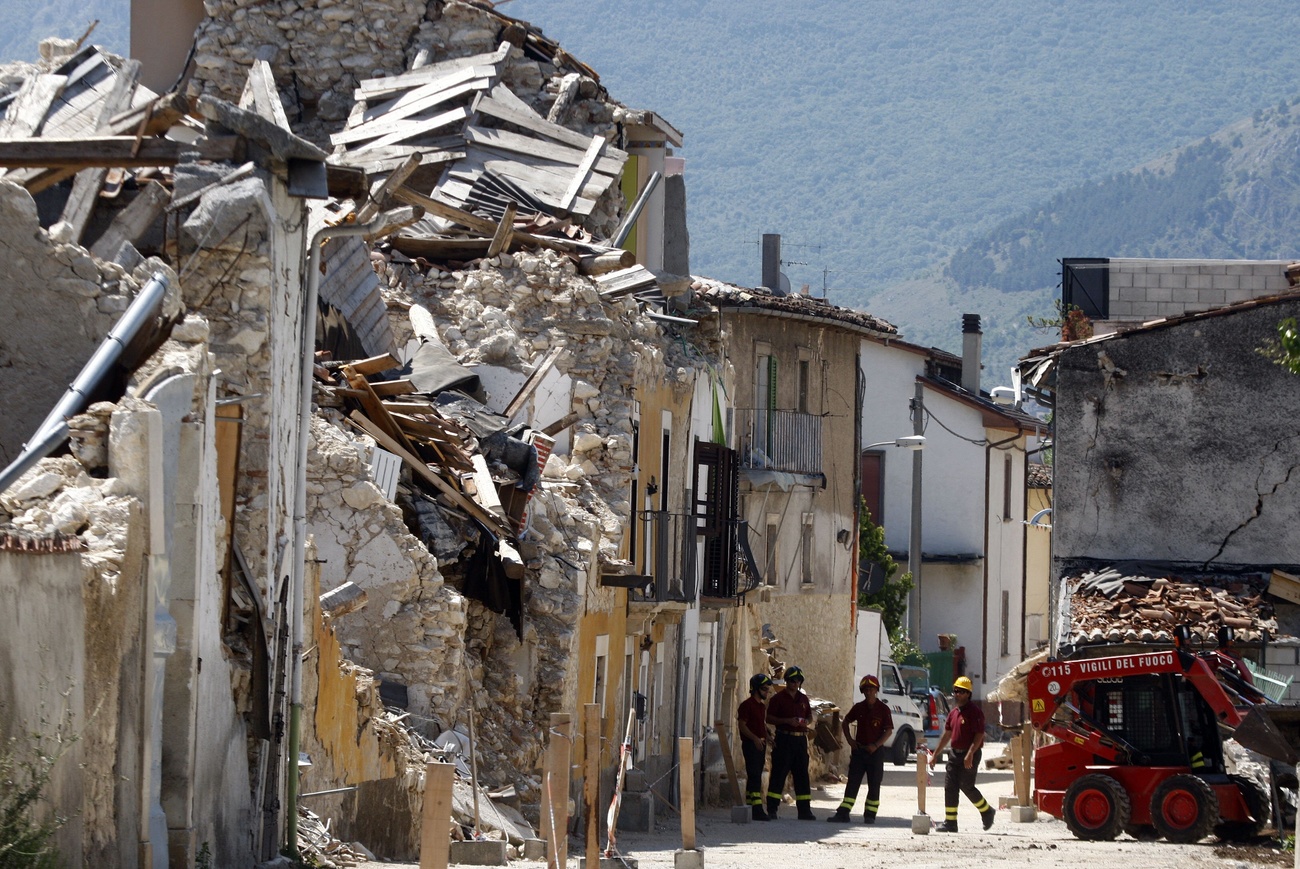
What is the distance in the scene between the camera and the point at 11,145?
13.0m

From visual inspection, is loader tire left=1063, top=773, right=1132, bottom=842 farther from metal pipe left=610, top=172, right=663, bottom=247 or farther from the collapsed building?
Result: metal pipe left=610, top=172, right=663, bottom=247

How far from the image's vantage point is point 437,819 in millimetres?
11094

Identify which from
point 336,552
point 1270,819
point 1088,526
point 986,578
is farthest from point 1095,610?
point 986,578

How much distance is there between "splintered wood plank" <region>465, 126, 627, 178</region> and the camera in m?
28.1

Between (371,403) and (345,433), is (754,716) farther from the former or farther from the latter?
(345,433)

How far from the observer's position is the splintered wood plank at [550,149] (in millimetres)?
28125

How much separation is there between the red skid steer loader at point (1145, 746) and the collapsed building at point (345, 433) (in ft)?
14.7

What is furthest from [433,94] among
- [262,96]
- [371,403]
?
[371,403]

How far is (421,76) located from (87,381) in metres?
18.4

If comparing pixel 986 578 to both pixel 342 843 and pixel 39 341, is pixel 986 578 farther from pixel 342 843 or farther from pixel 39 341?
pixel 39 341

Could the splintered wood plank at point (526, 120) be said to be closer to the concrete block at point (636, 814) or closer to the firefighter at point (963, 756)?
the firefighter at point (963, 756)

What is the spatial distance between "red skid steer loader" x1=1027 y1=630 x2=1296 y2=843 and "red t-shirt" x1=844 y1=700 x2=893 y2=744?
2710mm

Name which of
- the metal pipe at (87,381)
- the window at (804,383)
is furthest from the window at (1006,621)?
the metal pipe at (87,381)

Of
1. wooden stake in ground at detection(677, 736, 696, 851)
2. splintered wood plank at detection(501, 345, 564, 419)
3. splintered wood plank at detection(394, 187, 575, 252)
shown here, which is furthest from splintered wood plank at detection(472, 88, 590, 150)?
wooden stake in ground at detection(677, 736, 696, 851)
